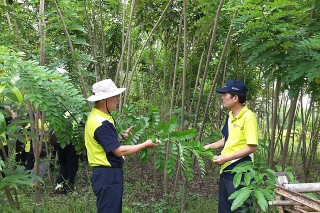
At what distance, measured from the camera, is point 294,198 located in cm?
191

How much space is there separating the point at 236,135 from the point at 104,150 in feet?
3.38

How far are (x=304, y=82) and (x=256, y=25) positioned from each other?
558 millimetres

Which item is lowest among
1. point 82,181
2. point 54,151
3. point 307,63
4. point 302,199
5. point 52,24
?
point 82,181

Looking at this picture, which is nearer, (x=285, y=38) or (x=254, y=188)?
(x=254, y=188)

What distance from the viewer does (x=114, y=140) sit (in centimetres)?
257

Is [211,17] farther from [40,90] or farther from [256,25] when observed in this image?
[40,90]

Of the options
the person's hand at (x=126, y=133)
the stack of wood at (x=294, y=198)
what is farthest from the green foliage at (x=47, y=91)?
the stack of wood at (x=294, y=198)

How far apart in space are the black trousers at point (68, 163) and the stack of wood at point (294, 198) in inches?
147

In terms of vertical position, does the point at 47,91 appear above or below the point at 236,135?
above

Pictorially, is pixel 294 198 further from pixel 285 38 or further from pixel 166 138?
pixel 285 38

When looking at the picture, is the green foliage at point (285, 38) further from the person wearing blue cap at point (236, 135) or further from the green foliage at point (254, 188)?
the green foliage at point (254, 188)

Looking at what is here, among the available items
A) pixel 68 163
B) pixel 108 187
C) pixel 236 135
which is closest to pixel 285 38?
pixel 236 135

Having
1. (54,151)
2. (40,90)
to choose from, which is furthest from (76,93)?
(54,151)

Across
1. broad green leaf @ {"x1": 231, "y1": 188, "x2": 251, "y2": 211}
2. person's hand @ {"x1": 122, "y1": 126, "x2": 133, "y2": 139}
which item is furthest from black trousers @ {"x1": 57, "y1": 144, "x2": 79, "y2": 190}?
broad green leaf @ {"x1": 231, "y1": 188, "x2": 251, "y2": 211}
